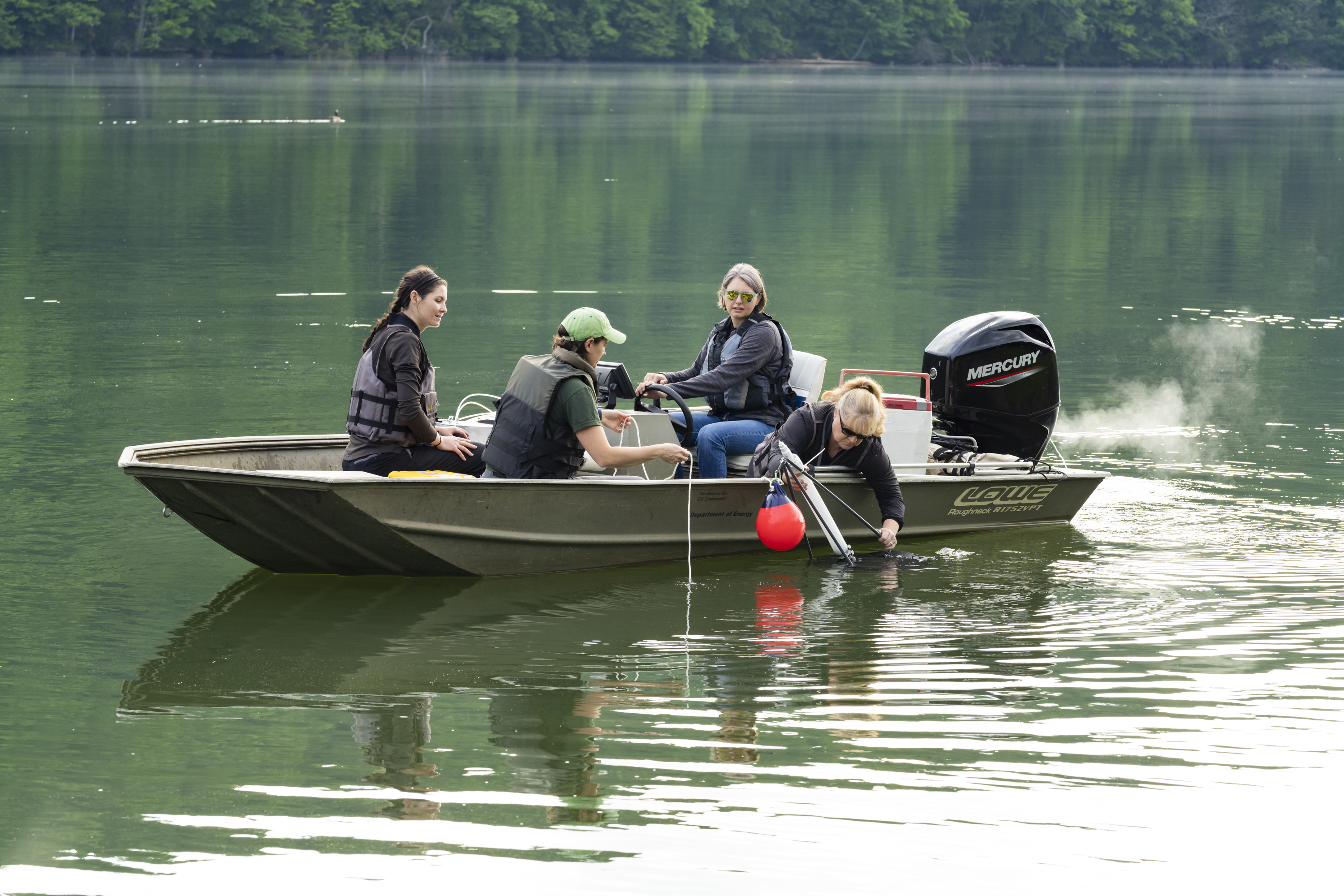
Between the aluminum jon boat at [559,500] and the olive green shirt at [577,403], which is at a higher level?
the olive green shirt at [577,403]

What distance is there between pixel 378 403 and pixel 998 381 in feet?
10.7

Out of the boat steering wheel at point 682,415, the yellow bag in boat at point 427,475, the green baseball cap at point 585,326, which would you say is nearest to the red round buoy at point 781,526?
the boat steering wheel at point 682,415

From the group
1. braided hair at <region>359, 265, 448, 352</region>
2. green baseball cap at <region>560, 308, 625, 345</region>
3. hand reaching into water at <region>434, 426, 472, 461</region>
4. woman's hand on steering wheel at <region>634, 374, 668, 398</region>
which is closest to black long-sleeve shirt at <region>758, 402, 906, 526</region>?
woman's hand on steering wheel at <region>634, 374, 668, 398</region>

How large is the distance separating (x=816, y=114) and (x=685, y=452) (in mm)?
44579

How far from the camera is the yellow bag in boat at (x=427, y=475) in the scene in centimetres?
725

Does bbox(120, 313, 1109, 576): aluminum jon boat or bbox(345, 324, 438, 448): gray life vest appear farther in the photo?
bbox(345, 324, 438, 448): gray life vest

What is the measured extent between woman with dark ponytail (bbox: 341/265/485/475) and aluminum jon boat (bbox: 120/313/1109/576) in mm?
337

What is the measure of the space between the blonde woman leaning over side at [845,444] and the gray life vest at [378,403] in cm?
163

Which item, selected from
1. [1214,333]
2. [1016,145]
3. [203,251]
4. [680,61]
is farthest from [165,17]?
[1214,333]

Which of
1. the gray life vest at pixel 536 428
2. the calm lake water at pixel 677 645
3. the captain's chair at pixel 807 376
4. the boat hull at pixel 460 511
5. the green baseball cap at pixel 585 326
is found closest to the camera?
the calm lake water at pixel 677 645

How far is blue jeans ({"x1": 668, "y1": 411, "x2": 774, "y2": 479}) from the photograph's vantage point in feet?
27.0

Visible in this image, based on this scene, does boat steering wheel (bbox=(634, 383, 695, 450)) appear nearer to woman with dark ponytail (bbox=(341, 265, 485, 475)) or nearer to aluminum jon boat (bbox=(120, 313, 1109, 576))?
aluminum jon boat (bbox=(120, 313, 1109, 576))

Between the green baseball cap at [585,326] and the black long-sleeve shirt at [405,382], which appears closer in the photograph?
the green baseball cap at [585,326]

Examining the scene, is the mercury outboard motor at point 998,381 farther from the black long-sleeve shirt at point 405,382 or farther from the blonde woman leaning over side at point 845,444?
the black long-sleeve shirt at point 405,382
